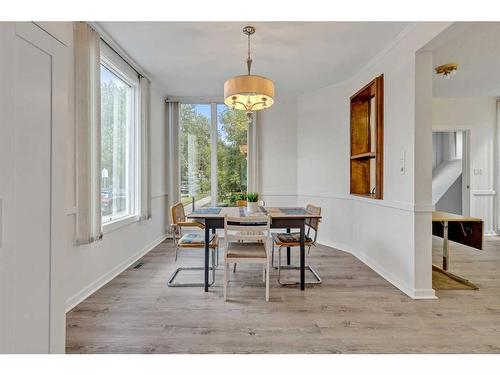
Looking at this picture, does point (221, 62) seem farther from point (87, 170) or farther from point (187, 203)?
point (187, 203)

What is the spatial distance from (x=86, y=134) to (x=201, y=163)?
300cm

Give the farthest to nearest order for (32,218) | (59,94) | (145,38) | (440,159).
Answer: (440,159), (145,38), (59,94), (32,218)

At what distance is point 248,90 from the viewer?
2621 mm

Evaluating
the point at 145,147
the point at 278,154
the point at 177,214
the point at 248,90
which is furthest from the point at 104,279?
the point at 278,154

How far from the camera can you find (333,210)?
474 cm

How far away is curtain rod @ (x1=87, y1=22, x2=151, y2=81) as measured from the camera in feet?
9.29

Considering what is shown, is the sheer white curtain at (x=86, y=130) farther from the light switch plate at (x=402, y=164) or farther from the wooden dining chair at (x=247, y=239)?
the light switch plate at (x=402, y=164)

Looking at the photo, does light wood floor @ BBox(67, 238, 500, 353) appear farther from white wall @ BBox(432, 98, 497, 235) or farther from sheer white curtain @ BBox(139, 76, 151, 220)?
white wall @ BBox(432, 98, 497, 235)

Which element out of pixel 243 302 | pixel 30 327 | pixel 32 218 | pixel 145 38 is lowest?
pixel 243 302

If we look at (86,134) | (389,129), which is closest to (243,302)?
(86,134)

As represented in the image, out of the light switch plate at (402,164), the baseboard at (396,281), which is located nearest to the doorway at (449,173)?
the baseboard at (396,281)

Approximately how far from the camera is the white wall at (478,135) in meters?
5.46

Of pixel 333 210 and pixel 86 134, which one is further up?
pixel 86 134

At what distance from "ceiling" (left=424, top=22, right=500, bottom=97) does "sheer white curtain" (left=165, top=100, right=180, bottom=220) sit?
161 inches
